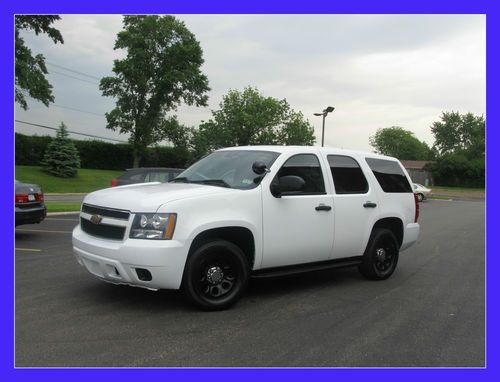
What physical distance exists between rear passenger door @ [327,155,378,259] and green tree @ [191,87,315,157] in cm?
3757

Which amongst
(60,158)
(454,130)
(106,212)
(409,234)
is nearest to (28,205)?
(106,212)

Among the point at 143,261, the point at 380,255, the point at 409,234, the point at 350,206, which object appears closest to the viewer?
the point at 143,261

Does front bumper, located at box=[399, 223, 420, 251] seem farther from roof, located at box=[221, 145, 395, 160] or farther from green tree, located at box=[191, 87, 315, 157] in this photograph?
green tree, located at box=[191, 87, 315, 157]

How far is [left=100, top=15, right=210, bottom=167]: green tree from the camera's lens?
1886 inches

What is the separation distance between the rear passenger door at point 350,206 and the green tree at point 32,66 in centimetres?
2058

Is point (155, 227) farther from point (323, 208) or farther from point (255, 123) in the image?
point (255, 123)

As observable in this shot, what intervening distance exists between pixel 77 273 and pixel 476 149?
8645 cm

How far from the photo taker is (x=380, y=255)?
714cm

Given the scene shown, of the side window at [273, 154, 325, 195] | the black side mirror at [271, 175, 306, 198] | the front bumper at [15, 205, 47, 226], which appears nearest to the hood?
the black side mirror at [271, 175, 306, 198]

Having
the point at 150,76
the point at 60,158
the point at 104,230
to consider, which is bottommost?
the point at 104,230

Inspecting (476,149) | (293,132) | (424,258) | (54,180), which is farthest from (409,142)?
(424,258)

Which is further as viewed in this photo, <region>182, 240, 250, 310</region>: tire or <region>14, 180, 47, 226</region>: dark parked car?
<region>14, 180, 47, 226</region>: dark parked car

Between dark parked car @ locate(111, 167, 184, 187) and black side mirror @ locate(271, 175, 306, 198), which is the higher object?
dark parked car @ locate(111, 167, 184, 187)

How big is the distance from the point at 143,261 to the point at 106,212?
2.58 feet
